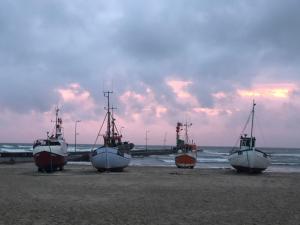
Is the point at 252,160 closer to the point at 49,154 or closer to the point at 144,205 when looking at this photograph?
the point at 49,154

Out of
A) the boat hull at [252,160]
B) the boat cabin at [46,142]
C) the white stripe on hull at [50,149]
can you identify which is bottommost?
the boat hull at [252,160]

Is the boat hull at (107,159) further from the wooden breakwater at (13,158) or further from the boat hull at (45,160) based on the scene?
the wooden breakwater at (13,158)

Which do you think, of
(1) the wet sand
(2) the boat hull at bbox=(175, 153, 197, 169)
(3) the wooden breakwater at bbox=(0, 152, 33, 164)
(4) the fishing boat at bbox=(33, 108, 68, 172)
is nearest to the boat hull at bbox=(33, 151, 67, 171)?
(4) the fishing boat at bbox=(33, 108, 68, 172)

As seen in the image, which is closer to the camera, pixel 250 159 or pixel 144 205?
pixel 144 205

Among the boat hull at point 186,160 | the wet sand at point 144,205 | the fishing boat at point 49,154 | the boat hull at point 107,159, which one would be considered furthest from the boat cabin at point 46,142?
the wet sand at point 144,205

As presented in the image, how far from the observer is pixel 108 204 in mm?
19406

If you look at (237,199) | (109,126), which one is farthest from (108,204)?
(109,126)

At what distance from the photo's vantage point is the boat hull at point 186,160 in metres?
55.2

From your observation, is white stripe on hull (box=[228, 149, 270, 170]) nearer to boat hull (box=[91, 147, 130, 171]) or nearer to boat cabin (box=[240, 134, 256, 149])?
boat cabin (box=[240, 134, 256, 149])

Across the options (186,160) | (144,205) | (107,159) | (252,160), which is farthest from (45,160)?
(144,205)

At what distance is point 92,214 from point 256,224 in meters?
5.25

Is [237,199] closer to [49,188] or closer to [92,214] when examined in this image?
[92,214]

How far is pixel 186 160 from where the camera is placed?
5538 centimetres

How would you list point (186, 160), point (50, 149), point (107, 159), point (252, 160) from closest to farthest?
point (107, 159) → point (252, 160) → point (50, 149) → point (186, 160)
